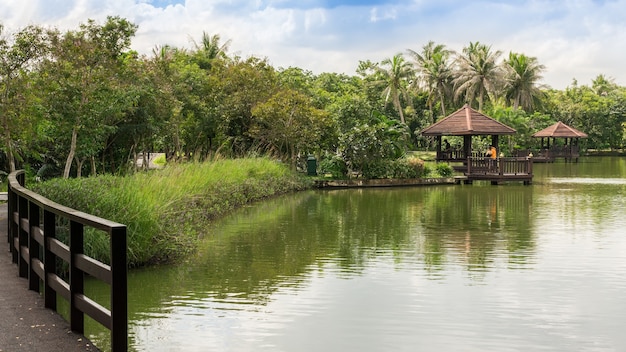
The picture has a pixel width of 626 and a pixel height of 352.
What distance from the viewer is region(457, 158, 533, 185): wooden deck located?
2833 centimetres

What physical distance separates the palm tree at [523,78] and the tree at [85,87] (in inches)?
1727

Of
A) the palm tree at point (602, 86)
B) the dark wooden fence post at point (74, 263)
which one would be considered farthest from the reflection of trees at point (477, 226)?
the palm tree at point (602, 86)

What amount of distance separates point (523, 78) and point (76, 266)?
58447 millimetres

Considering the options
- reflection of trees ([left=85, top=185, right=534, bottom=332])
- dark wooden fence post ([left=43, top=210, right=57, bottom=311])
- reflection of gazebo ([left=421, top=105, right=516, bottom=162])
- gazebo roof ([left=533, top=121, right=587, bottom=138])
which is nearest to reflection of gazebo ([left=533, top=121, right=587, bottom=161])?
gazebo roof ([left=533, top=121, right=587, bottom=138])

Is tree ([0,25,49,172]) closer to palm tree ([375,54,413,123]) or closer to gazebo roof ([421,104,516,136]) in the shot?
gazebo roof ([421,104,516,136])

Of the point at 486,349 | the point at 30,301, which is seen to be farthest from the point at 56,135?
the point at 486,349

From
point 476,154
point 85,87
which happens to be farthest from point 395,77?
point 85,87

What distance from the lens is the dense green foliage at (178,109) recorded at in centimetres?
1731

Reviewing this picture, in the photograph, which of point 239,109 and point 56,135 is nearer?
point 56,135

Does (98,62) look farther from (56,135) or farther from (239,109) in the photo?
(239,109)

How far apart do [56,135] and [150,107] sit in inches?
161

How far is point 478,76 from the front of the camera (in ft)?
183

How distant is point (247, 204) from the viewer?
20172 millimetres

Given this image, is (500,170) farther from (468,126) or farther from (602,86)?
(602,86)
